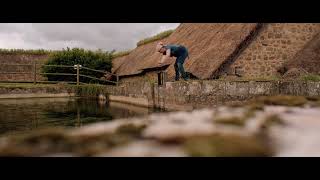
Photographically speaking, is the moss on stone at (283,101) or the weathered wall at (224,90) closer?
the moss on stone at (283,101)

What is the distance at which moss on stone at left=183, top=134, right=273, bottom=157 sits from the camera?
5.02 feet

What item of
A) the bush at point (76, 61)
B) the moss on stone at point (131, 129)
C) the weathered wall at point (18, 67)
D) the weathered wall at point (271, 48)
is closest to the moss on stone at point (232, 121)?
the moss on stone at point (131, 129)

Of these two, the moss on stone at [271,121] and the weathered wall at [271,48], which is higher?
the weathered wall at [271,48]

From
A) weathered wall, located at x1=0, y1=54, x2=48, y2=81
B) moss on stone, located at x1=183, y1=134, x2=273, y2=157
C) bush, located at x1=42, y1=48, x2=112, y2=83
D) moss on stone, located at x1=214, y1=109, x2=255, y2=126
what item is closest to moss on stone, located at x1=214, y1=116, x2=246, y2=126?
moss on stone, located at x1=214, y1=109, x2=255, y2=126

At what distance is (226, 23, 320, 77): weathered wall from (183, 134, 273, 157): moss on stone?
1095 centimetres

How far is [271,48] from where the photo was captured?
1335 cm

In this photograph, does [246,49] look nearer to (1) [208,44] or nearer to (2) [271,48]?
(2) [271,48]

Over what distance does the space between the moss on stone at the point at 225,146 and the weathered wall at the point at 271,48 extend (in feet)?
35.9

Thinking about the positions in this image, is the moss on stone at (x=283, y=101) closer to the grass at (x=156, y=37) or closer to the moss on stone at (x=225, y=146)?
the moss on stone at (x=225, y=146)

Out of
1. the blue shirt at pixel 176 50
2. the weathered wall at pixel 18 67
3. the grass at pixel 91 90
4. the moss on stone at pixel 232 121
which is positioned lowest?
the moss on stone at pixel 232 121

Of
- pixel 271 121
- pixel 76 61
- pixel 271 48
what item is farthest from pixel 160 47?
pixel 76 61

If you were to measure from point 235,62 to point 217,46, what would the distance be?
956 millimetres

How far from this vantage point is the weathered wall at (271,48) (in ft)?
42.0
